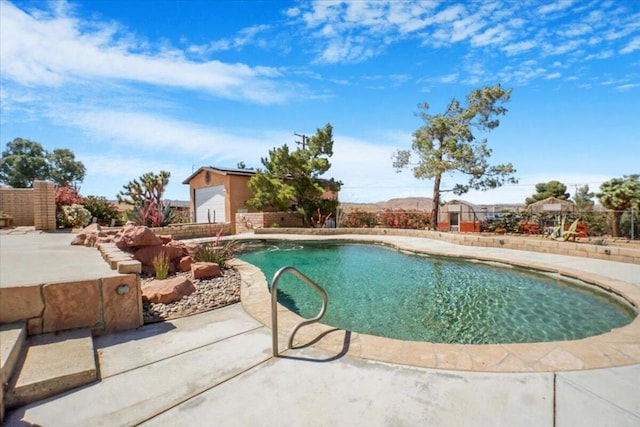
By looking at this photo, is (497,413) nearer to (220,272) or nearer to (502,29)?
(220,272)

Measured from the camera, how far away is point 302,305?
18.7ft

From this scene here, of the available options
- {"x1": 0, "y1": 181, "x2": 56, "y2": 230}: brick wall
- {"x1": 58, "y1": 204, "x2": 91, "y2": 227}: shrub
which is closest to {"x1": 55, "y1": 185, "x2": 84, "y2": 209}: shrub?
{"x1": 58, "y1": 204, "x2": 91, "y2": 227}: shrub

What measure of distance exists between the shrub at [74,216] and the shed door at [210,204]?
7590mm

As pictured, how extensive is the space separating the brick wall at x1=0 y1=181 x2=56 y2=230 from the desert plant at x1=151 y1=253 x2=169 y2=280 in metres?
8.43

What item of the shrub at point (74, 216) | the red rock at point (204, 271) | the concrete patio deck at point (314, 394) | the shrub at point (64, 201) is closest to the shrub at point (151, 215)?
the shrub at point (74, 216)

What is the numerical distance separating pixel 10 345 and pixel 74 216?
1222 cm

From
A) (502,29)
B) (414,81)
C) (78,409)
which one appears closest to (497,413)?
(78,409)

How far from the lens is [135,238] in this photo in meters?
6.11

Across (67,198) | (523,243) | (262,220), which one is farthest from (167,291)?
(262,220)

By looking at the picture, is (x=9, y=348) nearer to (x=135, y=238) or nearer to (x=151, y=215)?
(x=135, y=238)

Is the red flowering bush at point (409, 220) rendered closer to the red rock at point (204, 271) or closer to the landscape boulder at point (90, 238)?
the red rock at point (204, 271)

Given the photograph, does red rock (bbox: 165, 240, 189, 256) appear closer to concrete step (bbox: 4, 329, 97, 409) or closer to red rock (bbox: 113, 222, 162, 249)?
red rock (bbox: 113, 222, 162, 249)

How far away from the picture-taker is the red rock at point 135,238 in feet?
19.9

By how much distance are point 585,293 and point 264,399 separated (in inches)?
268
